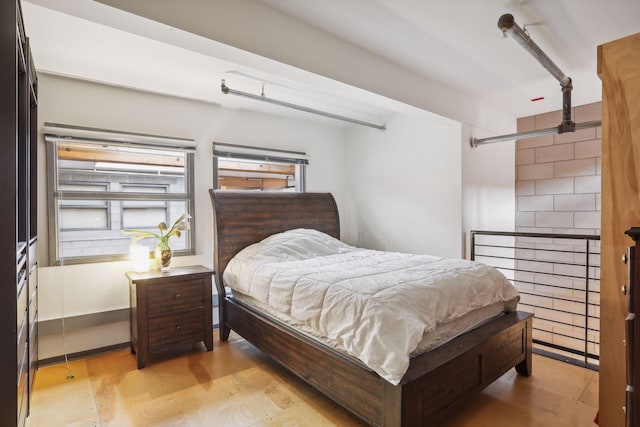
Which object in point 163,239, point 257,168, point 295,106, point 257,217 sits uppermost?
point 295,106

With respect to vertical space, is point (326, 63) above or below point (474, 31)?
below

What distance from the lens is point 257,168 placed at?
13.3 ft

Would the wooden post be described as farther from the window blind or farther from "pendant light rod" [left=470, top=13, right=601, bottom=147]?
the window blind

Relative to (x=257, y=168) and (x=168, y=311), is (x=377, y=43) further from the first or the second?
(x=168, y=311)

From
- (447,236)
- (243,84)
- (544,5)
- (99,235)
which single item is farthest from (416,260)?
(99,235)

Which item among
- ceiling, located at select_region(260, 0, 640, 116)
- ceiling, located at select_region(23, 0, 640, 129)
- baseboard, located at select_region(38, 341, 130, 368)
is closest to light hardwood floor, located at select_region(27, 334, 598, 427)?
baseboard, located at select_region(38, 341, 130, 368)

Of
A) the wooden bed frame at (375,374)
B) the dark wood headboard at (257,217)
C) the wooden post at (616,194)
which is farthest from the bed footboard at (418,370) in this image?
the dark wood headboard at (257,217)

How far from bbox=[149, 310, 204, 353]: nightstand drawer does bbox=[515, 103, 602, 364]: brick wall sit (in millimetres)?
3376

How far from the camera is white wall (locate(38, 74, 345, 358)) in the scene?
8.95 ft

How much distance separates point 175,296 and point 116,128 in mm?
1582

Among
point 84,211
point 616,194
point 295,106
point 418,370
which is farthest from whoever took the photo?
point 295,106

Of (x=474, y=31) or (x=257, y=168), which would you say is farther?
(x=257, y=168)

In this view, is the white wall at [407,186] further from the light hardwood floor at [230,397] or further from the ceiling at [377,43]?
the light hardwood floor at [230,397]

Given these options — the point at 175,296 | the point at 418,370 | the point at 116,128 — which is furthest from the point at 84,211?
the point at 418,370
